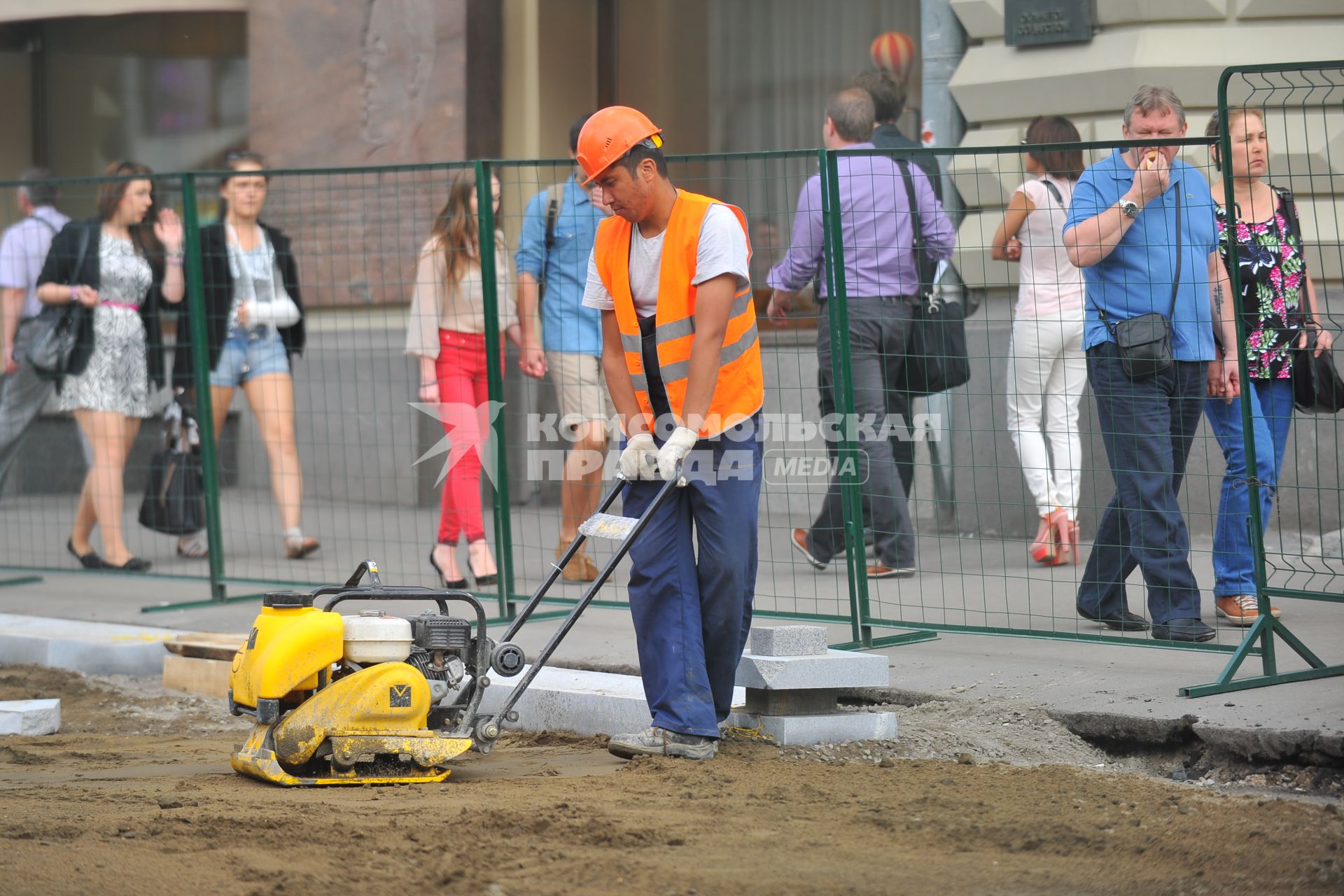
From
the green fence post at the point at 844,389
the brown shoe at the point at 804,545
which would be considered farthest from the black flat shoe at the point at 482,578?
the green fence post at the point at 844,389

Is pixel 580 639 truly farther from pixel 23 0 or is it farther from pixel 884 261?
pixel 23 0

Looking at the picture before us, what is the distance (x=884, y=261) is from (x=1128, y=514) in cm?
188

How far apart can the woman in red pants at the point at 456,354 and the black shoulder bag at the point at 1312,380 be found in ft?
11.7

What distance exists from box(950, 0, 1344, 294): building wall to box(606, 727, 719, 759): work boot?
13.6ft

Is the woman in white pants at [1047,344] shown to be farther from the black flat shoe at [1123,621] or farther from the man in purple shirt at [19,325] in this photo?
the man in purple shirt at [19,325]

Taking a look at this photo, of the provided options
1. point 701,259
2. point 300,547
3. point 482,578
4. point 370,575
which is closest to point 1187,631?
point 701,259

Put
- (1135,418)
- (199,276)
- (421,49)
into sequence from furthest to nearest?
(421,49) < (199,276) < (1135,418)

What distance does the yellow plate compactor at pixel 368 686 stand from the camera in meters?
4.85

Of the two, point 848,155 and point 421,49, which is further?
point 421,49

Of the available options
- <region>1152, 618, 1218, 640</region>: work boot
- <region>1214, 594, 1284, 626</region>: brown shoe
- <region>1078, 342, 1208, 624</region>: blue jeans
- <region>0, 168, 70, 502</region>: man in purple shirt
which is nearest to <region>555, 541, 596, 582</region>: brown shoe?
<region>1078, 342, 1208, 624</region>: blue jeans

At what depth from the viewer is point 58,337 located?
9375 mm

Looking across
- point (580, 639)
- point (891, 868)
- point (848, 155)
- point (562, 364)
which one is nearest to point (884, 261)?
point (848, 155)

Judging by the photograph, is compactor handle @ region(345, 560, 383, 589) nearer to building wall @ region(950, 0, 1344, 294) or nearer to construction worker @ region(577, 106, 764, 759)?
construction worker @ region(577, 106, 764, 759)

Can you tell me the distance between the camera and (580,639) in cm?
718
